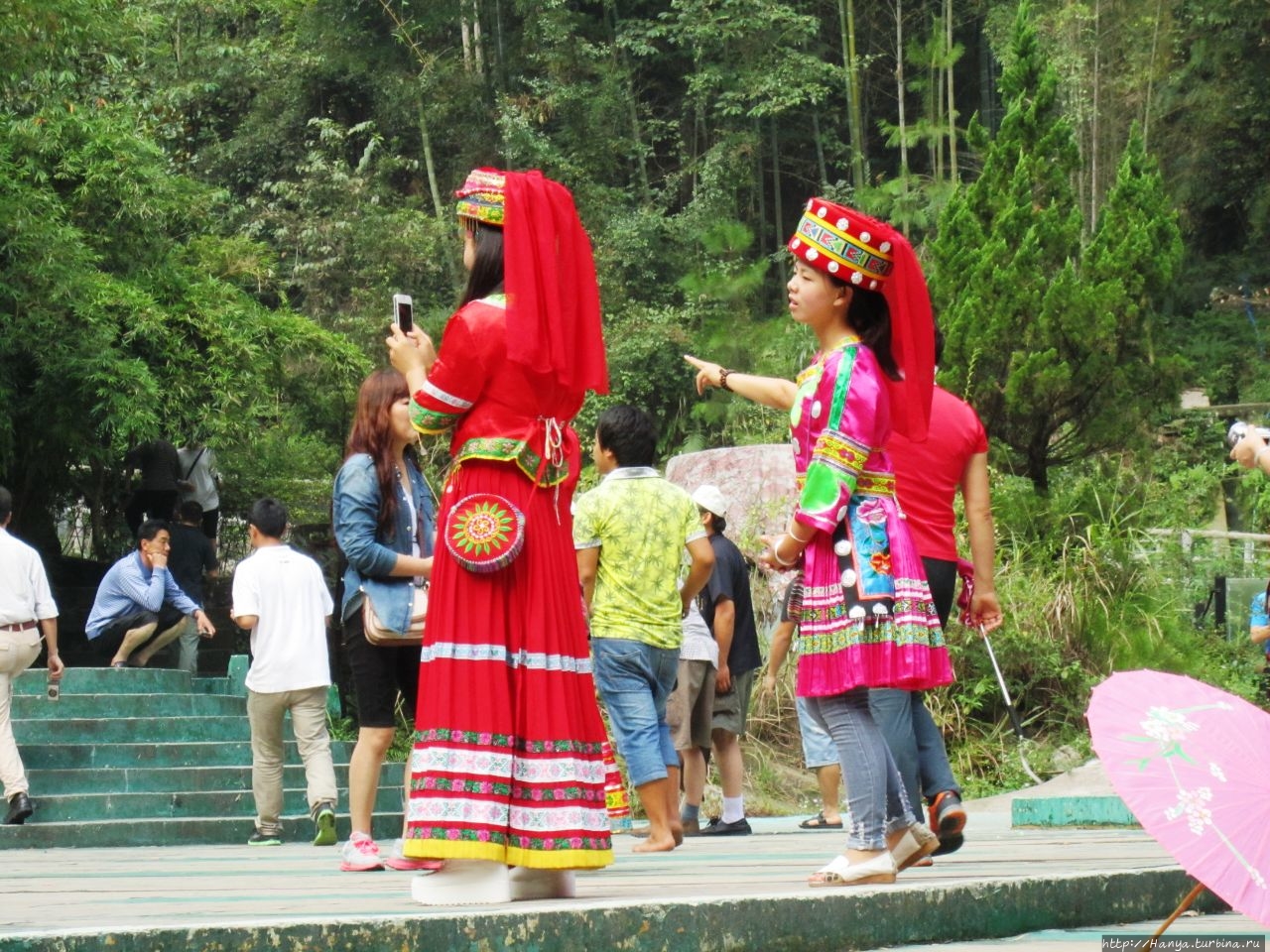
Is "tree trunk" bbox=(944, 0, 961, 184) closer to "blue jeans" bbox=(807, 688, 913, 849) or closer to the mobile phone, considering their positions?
the mobile phone

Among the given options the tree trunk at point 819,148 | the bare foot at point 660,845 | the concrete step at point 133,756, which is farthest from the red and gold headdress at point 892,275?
the tree trunk at point 819,148

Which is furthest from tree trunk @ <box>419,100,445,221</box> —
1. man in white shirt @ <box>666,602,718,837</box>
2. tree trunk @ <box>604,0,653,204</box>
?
man in white shirt @ <box>666,602,718,837</box>

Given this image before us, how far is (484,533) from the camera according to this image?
475 cm

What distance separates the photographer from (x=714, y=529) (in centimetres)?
926

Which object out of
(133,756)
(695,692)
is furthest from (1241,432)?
(133,756)

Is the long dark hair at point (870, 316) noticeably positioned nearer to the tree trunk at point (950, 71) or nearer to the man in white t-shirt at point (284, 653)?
the man in white t-shirt at point (284, 653)

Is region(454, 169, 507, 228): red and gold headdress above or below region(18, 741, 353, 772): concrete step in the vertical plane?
above

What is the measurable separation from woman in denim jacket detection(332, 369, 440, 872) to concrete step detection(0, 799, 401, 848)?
3895mm

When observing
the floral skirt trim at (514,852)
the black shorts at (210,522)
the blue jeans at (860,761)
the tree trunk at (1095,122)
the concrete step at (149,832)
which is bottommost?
the concrete step at (149,832)

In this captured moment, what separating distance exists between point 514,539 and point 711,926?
1.25m

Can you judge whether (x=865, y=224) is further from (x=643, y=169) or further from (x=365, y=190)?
(x=643, y=169)

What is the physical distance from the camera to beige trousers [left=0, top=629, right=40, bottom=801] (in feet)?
32.1

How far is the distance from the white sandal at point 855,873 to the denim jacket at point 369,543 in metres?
1.95

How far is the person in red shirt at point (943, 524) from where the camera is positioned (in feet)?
18.8
